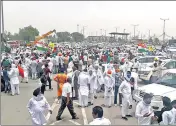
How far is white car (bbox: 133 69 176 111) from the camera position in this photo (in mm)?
9906

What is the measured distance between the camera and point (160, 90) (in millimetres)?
10539

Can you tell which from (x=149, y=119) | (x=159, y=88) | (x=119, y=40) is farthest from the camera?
(x=119, y=40)

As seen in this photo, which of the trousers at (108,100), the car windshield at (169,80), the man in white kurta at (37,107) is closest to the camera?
the man in white kurta at (37,107)

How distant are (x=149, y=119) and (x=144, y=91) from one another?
332 centimetres

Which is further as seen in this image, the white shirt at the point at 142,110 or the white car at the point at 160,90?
the white car at the point at 160,90

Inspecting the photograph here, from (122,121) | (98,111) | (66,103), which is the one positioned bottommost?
(122,121)

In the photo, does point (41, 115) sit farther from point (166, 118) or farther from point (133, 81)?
point (133, 81)

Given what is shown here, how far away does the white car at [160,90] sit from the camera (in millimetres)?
9906

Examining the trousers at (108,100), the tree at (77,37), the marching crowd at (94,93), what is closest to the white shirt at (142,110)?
the marching crowd at (94,93)

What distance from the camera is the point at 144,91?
1082 cm

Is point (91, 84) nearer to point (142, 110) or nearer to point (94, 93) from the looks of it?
point (94, 93)

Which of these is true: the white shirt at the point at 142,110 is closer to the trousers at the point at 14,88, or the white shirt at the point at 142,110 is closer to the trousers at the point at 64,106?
the trousers at the point at 64,106

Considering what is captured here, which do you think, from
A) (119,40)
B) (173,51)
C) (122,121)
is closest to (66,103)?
(122,121)

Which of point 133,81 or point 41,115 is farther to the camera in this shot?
point 133,81
